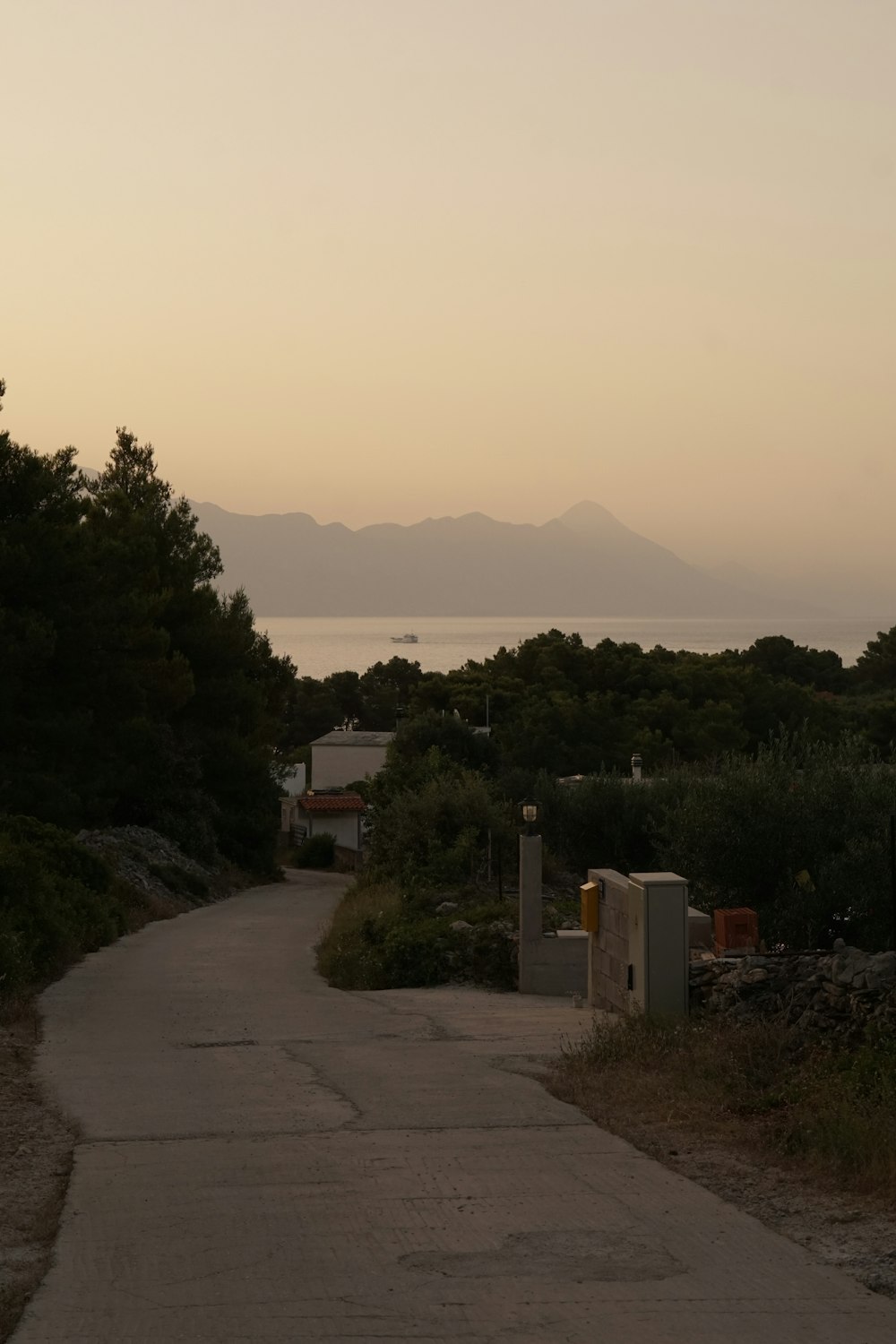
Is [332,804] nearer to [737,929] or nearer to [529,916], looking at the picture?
[529,916]

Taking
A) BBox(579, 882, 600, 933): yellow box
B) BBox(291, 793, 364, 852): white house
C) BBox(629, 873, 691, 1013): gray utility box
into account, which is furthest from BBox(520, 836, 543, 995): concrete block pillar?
BBox(291, 793, 364, 852): white house

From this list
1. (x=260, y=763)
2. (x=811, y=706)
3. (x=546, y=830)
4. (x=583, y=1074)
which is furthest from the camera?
(x=811, y=706)

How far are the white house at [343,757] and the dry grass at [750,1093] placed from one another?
7594 cm

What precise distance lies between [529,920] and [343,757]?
70826 millimetres

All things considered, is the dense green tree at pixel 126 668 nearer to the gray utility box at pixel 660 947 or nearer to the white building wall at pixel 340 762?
the gray utility box at pixel 660 947

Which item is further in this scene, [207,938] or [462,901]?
[207,938]

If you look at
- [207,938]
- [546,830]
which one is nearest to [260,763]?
[546,830]

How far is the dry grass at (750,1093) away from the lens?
763 cm

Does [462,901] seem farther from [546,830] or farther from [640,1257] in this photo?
[640,1257]

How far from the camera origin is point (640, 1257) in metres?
6.21

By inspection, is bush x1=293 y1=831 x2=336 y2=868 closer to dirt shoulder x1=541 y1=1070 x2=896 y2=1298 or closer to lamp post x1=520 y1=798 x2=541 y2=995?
lamp post x1=520 y1=798 x2=541 y2=995

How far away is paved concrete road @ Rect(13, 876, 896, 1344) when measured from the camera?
5457 millimetres

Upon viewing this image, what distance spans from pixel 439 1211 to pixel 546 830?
27234mm

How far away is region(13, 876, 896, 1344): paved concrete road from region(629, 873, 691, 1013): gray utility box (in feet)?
4.37
